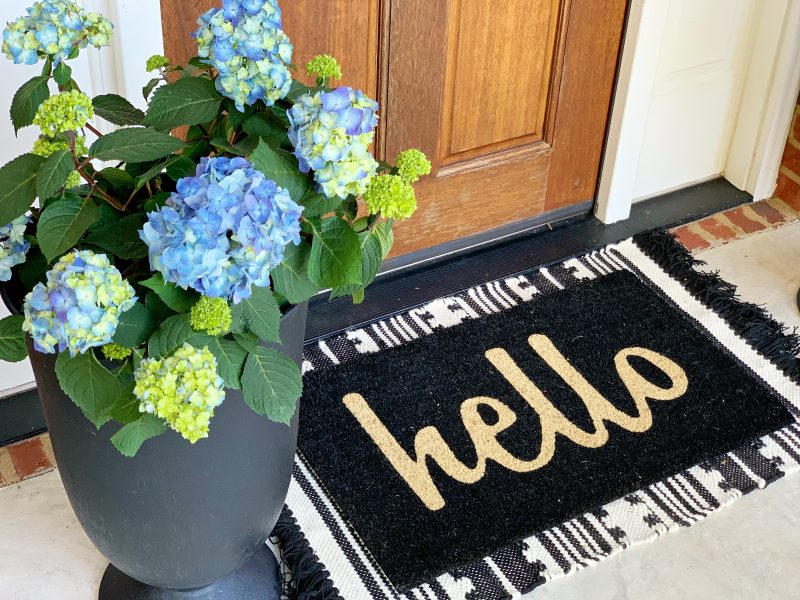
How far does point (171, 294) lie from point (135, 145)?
0.17 m

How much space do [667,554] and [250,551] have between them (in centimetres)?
72

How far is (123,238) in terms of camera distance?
1.12 metres

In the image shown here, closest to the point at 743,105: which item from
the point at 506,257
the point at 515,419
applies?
the point at 506,257

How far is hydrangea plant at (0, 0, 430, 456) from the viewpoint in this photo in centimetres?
99

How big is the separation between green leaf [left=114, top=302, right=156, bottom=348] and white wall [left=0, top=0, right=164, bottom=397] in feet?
2.25

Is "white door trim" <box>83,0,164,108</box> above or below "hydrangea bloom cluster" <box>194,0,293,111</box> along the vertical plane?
below

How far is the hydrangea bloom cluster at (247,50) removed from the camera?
3.57 feet

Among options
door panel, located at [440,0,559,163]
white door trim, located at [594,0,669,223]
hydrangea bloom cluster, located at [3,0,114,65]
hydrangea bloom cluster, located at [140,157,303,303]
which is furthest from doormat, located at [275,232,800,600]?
hydrangea bloom cluster, located at [3,0,114,65]

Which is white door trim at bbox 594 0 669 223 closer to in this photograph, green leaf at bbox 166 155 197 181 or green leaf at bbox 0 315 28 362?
green leaf at bbox 166 155 197 181

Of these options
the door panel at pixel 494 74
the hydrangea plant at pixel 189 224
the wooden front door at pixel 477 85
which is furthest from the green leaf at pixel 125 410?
the door panel at pixel 494 74

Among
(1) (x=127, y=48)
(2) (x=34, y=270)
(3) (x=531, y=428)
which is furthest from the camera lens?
(3) (x=531, y=428)

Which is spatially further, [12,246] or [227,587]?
[227,587]

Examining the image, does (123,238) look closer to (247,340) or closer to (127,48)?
(247,340)

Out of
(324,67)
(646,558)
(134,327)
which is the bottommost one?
(646,558)
